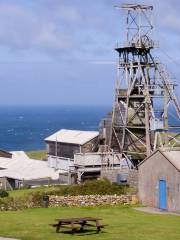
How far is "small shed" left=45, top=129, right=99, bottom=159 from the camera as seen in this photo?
208 ft

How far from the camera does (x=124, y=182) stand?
54.5m

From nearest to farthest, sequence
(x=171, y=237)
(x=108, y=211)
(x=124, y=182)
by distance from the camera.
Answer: (x=171, y=237), (x=108, y=211), (x=124, y=182)

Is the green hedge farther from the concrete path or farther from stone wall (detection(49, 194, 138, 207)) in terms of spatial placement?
the concrete path

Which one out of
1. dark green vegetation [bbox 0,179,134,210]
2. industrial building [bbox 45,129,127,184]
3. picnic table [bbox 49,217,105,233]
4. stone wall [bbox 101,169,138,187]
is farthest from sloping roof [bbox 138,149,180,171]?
industrial building [bbox 45,129,127,184]

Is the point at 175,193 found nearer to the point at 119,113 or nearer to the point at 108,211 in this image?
the point at 108,211

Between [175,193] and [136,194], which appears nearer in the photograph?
[175,193]

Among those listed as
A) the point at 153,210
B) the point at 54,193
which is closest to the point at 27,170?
the point at 54,193

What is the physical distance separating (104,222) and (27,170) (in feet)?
102

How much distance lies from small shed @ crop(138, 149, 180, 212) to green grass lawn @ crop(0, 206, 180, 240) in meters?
2.02

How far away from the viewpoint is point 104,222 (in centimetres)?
3272

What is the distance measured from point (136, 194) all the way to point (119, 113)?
20354mm

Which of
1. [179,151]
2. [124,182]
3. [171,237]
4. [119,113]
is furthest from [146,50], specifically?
[171,237]

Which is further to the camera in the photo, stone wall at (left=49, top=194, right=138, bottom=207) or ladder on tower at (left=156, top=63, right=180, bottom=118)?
ladder on tower at (left=156, top=63, right=180, bottom=118)

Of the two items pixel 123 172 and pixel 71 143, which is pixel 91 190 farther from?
pixel 71 143
